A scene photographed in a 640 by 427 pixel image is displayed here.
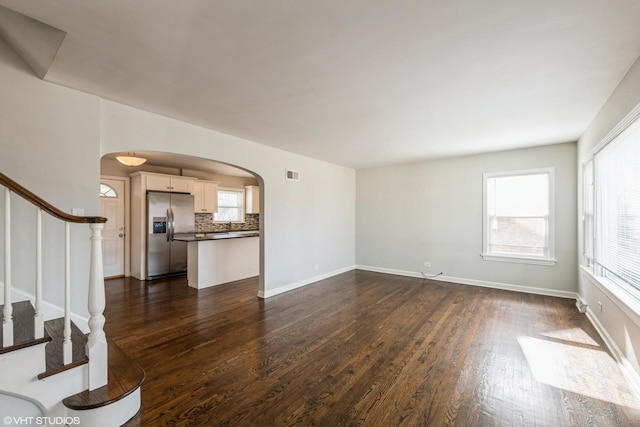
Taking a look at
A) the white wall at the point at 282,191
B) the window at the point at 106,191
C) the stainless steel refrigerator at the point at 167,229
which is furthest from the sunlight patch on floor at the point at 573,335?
the window at the point at 106,191

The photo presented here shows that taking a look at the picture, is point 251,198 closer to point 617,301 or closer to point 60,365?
point 60,365

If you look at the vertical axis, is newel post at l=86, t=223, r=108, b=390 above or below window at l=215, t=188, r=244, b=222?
below

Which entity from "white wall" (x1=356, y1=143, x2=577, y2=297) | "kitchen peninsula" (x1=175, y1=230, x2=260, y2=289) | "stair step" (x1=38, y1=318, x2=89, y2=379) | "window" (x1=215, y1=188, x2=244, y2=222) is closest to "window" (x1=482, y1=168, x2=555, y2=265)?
"white wall" (x1=356, y1=143, x2=577, y2=297)

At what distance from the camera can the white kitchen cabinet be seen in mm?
7035

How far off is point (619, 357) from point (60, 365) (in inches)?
180

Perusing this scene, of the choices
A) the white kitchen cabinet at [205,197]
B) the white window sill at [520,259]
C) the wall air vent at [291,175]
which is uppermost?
the wall air vent at [291,175]

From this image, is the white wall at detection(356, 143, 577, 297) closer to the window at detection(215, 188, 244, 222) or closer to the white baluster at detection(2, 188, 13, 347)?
the window at detection(215, 188, 244, 222)

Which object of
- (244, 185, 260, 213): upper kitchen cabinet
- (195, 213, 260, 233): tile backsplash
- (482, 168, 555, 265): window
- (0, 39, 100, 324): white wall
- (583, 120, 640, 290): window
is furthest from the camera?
(244, 185, 260, 213): upper kitchen cabinet

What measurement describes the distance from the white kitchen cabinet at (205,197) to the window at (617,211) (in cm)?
735

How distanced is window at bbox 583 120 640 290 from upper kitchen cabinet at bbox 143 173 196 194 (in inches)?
290

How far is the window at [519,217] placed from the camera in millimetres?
4820

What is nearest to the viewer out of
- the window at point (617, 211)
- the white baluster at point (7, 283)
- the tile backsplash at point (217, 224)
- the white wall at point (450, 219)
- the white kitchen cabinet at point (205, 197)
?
the white baluster at point (7, 283)

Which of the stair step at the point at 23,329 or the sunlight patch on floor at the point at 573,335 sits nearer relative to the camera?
the stair step at the point at 23,329

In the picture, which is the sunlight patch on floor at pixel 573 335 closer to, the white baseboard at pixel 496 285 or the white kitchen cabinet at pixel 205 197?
the white baseboard at pixel 496 285
